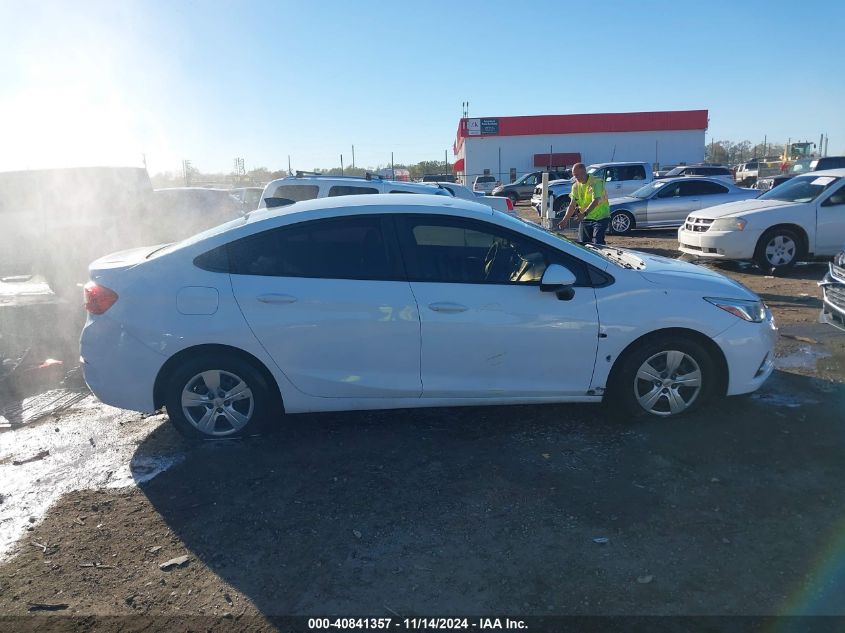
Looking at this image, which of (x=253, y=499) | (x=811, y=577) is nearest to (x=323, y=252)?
(x=253, y=499)

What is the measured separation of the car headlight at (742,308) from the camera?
4.27 m

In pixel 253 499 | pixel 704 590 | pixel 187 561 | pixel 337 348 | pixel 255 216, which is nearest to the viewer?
pixel 704 590

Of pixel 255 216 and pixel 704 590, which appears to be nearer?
pixel 704 590

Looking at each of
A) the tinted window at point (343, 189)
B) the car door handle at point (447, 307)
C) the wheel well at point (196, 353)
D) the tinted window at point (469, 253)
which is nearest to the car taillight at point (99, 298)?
the wheel well at point (196, 353)

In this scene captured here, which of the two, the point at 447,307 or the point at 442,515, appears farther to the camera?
the point at 447,307

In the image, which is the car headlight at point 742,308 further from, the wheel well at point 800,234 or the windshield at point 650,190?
the windshield at point 650,190

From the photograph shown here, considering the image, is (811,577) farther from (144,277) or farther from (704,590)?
(144,277)

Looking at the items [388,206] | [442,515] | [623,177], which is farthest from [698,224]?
[623,177]

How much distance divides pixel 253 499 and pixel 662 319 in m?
2.83

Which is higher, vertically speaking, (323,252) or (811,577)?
(323,252)

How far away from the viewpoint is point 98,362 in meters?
4.14

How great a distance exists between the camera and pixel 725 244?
986 centimetres

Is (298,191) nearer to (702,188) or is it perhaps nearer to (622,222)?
(622,222)

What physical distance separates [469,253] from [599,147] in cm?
5044
